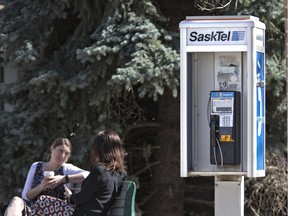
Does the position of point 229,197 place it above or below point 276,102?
below

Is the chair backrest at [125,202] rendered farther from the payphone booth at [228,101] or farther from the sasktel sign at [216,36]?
the sasktel sign at [216,36]

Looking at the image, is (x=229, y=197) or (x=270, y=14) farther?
(x=270, y=14)

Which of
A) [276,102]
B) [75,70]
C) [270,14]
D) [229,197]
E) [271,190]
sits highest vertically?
[270,14]

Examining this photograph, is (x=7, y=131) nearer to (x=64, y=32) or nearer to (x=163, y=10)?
(x=64, y=32)

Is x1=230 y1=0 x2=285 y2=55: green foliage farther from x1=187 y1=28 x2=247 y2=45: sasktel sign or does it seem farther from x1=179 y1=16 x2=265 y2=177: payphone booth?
x1=187 y1=28 x2=247 y2=45: sasktel sign

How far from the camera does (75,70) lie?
9422 millimetres

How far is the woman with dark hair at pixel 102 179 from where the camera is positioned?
20.2 feet

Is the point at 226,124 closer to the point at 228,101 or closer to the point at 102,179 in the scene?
the point at 228,101

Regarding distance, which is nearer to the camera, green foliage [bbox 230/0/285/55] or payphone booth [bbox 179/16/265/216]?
payphone booth [bbox 179/16/265/216]

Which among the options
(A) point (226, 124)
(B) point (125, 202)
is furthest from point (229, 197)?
(B) point (125, 202)

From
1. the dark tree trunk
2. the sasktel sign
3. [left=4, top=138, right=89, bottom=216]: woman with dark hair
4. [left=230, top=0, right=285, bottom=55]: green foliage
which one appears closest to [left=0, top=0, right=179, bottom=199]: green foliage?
the dark tree trunk

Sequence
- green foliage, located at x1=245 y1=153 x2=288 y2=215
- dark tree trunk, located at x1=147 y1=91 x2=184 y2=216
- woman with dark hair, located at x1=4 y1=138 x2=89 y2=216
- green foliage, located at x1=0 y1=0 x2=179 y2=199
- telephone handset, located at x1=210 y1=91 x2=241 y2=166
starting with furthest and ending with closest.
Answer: dark tree trunk, located at x1=147 y1=91 x2=184 y2=216 → green foliage, located at x1=245 y1=153 x2=288 y2=215 → green foliage, located at x1=0 y1=0 x2=179 y2=199 → telephone handset, located at x1=210 y1=91 x2=241 y2=166 → woman with dark hair, located at x1=4 y1=138 x2=89 y2=216

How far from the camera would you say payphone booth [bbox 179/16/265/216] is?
23.1ft

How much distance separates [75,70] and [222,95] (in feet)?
9.10
